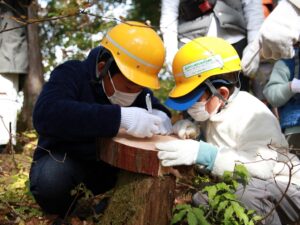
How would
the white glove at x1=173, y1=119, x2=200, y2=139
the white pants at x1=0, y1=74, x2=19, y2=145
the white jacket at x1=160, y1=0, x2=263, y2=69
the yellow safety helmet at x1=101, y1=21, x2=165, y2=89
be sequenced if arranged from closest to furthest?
the yellow safety helmet at x1=101, y1=21, x2=165, y2=89
the white glove at x1=173, y1=119, x2=200, y2=139
the white jacket at x1=160, y1=0, x2=263, y2=69
the white pants at x1=0, y1=74, x2=19, y2=145

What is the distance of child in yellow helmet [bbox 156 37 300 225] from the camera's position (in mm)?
2811

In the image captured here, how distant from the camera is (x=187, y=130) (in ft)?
10.3

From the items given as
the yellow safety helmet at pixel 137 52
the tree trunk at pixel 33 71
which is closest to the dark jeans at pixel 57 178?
the yellow safety helmet at pixel 137 52

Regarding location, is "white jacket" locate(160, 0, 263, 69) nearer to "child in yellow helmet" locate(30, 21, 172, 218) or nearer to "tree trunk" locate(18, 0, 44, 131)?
"child in yellow helmet" locate(30, 21, 172, 218)

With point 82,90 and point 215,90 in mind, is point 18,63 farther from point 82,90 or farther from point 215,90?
point 215,90

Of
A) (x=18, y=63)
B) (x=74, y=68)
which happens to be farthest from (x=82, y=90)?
(x=18, y=63)

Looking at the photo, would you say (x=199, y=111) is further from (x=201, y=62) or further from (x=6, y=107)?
(x=6, y=107)

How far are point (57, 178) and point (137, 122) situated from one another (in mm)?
678

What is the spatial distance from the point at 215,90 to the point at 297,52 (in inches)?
45.5

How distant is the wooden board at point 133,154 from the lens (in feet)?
8.30

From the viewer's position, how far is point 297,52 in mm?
3832

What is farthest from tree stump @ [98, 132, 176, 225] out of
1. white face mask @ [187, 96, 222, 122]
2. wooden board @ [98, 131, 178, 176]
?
white face mask @ [187, 96, 222, 122]

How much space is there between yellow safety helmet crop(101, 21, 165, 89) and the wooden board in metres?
0.47

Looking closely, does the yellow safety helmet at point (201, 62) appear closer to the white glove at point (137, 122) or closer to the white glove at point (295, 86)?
the white glove at point (137, 122)
